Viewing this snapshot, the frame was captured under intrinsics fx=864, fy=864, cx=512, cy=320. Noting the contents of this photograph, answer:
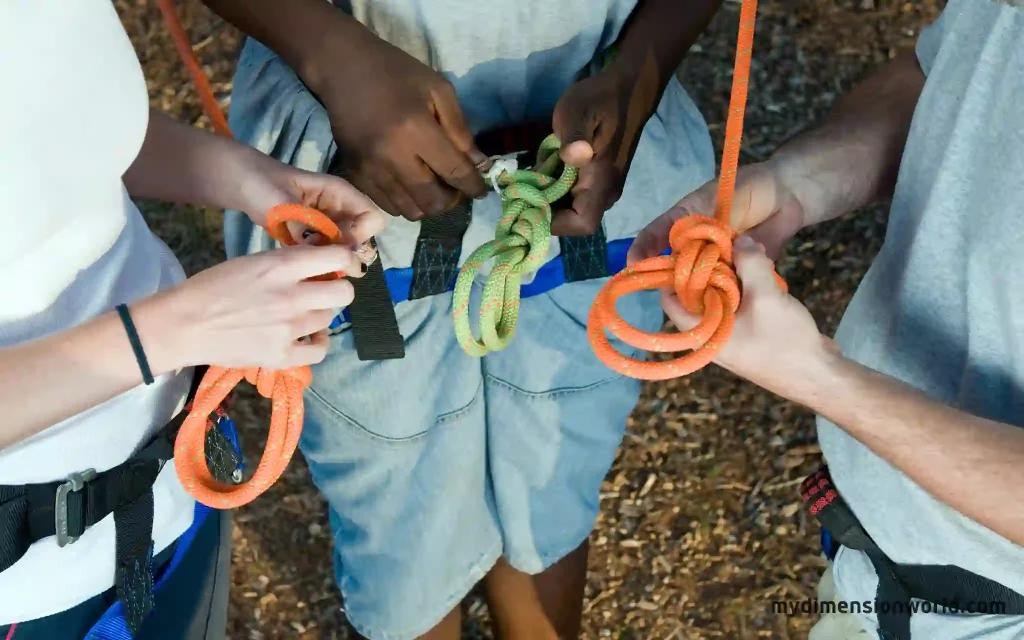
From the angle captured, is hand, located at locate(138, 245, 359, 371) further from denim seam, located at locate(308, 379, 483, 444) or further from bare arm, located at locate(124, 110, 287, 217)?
denim seam, located at locate(308, 379, 483, 444)

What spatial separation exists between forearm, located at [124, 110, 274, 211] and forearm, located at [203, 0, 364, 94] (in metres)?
0.10

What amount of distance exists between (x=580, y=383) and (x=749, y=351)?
0.50 metres

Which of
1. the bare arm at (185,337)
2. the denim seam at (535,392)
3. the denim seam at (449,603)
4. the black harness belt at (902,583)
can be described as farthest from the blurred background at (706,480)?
the bare arm at (185,337)

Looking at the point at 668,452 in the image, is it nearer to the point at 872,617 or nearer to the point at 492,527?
the point at 492,527

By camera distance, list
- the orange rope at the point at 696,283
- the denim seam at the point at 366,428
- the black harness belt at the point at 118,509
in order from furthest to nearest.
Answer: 1. the denim seam at the point at 366,428
2. the black harness belt at the point at 118,509
3. the orange rope at the point at 696,283

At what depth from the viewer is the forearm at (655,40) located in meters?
0.92

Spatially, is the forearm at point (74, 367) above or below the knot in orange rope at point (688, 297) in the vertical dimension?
above

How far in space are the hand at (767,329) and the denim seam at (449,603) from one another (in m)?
0.70

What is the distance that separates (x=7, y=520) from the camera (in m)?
0.73

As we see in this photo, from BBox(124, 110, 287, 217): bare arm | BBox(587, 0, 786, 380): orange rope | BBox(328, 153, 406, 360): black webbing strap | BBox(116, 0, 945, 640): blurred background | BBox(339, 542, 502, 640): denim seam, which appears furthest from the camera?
BBox(116, 0, 945, 640): blurred background

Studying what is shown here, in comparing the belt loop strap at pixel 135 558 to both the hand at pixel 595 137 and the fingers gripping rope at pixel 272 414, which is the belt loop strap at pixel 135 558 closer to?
the fingers gripping rope at pixel 272 414

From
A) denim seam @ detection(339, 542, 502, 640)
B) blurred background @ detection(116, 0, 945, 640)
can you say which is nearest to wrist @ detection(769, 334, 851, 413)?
denim seam @ detection(339, 542, 502, 640)

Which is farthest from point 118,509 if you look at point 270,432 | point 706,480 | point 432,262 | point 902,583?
point 706,480

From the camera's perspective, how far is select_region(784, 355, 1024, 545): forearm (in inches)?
25.3
